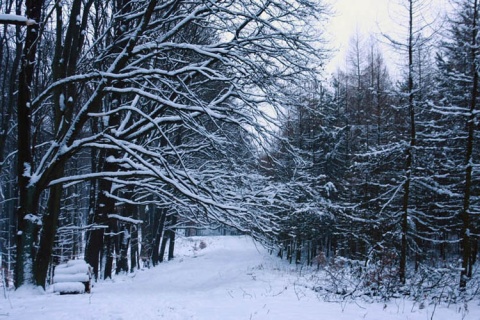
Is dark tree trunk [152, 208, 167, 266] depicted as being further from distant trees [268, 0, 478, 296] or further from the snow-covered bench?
the snow-covered bench

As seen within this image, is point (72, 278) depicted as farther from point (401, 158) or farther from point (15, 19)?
A: point (401, 158)

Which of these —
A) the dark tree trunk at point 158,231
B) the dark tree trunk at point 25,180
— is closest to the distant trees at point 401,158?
the dark tree trunk at point 25,180

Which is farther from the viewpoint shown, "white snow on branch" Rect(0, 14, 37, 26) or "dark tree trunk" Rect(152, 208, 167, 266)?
"dark tree trunk" Rect(152, 208, 167, 266)

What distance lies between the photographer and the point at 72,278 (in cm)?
869

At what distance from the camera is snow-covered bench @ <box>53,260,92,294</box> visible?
8188mm

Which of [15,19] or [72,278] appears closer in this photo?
[15,19]

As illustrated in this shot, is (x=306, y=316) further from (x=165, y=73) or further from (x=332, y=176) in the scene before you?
(x=332, y=176)

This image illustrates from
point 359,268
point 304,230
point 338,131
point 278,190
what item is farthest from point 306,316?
point 338,131

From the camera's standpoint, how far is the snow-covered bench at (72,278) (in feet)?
26.9

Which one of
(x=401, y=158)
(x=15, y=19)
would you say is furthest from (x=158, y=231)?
(x=15, y=19)

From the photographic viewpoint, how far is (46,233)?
7520 mm

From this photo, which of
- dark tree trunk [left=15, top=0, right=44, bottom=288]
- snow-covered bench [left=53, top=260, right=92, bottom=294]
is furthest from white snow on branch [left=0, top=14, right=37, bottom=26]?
snow-covered bench [left=53, top=260, right=92, bottom=294]

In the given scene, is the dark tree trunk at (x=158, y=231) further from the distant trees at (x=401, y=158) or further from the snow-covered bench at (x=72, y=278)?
the snow-covered bench at (x=72, y=278)

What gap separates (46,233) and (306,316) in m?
5.63
